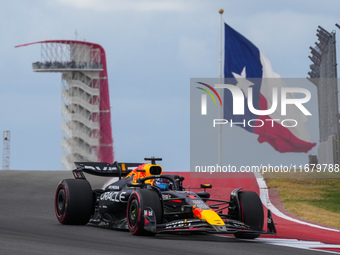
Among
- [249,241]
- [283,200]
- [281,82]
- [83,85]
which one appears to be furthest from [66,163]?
[249,241]

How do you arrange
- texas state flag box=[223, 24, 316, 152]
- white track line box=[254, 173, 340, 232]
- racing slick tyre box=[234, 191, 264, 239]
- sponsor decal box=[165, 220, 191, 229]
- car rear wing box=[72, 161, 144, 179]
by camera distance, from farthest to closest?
texas state flag box=[223, 24, 316, 152]
white track line box=[254, 173, 340, 232]
car rear wing box=[72, 161, 144, 179]
racing slick tyre box=[234, 191, 264, 239]
sponsor decal box=[165, 220, 191, 229]

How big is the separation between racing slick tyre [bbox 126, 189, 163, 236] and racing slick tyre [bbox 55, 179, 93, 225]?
2.06m

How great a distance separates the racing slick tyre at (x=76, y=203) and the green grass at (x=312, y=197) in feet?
23.2

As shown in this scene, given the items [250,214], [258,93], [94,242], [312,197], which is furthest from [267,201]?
[94,242]

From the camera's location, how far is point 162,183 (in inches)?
542

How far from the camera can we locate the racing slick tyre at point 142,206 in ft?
40.4

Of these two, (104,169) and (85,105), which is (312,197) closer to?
(104,169)

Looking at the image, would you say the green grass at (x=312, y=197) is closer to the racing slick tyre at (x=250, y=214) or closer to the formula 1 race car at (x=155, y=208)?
the racing slick tyre at (x=250, y=214)

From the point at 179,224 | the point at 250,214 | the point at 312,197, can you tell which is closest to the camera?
the point at 179,224

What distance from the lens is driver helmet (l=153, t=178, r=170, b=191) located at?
1368 cm

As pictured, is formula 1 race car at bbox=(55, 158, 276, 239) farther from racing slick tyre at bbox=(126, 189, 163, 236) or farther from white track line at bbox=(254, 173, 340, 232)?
white track line at bbox=(254, 173, 340, 232)

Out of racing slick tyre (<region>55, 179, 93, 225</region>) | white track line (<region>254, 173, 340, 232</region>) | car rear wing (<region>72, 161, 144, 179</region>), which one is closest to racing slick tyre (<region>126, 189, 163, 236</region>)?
racing slick tyre (<region>55, 179, 93, 225</region>)

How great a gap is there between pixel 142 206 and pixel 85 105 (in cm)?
8313

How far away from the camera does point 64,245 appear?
10.9 m
